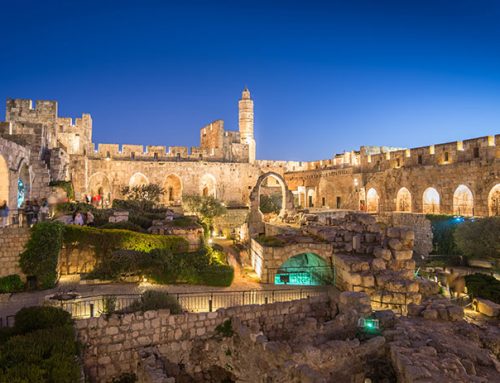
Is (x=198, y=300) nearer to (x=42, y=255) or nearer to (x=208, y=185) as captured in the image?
(x=42, y=255)

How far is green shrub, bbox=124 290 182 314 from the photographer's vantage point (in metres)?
8.77

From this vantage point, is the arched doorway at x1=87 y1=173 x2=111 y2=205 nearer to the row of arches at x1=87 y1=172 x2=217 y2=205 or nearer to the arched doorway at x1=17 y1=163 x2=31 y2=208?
the row of arches at x1=87 y1=172 x2=217 y2=205

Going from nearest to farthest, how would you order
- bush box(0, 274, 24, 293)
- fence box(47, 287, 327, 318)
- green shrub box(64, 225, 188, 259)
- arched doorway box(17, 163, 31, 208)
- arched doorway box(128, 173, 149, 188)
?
fence box(47, 287, 327, 318) < bush box(0, 274, 24, 293) < green shrub box(64, 225, 188, 259) < arched doorway box(17, 163, 31, 208) < arched doorway box(128, 173, 149, 188)

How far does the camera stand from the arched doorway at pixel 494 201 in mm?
23562

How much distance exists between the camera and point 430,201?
1131 inches

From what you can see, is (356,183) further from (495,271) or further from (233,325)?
(233,325)

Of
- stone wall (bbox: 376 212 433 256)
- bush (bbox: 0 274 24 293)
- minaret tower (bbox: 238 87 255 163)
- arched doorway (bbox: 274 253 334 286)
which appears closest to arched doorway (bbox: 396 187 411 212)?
stone wall (bbox: 376 212 433 256)

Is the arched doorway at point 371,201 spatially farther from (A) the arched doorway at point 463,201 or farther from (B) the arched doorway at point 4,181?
(B) the arched doorway at point 4,181

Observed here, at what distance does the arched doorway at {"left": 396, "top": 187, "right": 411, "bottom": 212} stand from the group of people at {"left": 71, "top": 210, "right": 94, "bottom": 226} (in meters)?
24.7

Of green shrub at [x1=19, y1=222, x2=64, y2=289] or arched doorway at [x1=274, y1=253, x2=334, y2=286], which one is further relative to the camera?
arched doorway at [x1=274, y1=253, x2=334, y2=286]

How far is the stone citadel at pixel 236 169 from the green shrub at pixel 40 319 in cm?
920

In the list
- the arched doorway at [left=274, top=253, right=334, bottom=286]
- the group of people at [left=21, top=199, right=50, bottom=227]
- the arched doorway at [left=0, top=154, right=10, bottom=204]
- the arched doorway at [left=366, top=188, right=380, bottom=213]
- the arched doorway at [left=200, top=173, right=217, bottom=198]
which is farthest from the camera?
the arched doorway at [left=200, top=173, right=217, bottom=198]

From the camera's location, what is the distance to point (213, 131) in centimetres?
3719

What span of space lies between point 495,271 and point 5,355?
20379mm
